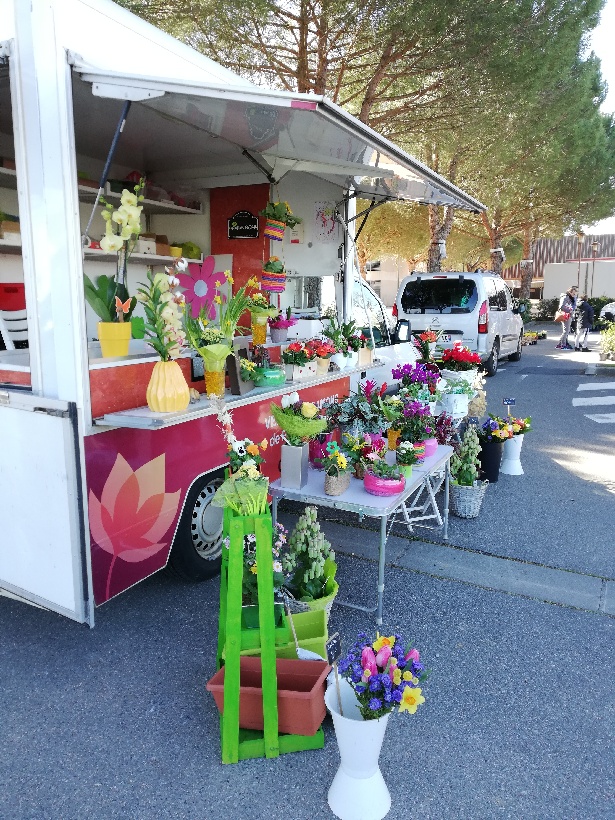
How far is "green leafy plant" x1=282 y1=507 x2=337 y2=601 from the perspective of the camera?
2.94 meters

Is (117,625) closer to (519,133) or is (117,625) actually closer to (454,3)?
(454,3)

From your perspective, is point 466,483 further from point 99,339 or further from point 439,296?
point 439,296

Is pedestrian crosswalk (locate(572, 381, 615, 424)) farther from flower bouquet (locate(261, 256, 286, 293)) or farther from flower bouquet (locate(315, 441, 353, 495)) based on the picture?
flower bouquet (locate(315, 441, 353, 495))

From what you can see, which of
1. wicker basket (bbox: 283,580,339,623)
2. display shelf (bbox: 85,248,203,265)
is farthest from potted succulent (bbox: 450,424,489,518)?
display shelf (bbox: 85,248,203,265)

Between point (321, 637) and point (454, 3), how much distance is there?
936cm

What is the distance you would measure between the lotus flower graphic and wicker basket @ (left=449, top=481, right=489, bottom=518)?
92.7 inches

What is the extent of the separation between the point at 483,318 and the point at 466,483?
271 inches

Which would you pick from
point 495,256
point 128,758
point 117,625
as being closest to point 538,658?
point 128,758

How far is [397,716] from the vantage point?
2.60 meters

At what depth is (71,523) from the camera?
2.74 metres

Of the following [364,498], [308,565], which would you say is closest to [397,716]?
[308,565]

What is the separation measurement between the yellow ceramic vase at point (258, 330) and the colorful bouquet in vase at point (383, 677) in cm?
237

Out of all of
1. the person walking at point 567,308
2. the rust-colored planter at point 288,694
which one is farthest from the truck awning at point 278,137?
the person walking at point 567,308

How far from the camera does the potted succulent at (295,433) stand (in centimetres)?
335
